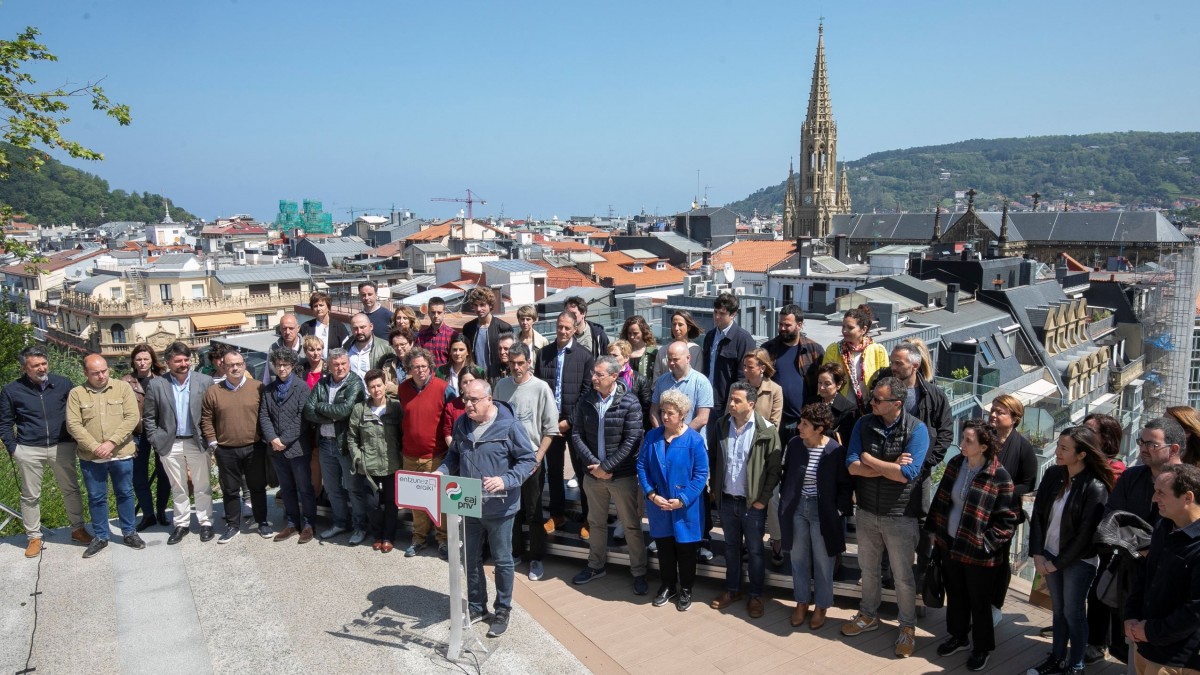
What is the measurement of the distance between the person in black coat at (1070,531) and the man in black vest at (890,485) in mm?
782

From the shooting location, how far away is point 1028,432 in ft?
42.0

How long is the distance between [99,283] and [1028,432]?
49275mm

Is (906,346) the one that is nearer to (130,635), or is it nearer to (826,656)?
(826,656)

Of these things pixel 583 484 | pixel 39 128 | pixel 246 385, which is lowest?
pixel 583 484

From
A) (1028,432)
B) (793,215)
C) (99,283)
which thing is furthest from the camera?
(793,215)

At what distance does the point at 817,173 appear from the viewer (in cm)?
10525

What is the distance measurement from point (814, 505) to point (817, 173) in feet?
347

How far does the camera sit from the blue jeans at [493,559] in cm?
583

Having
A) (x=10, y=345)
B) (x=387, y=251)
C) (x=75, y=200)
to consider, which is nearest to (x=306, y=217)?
(x=75, y=200)

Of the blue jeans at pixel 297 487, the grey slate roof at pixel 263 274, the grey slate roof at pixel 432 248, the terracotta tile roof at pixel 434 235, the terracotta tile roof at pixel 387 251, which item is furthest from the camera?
the terracotta tile roof at pixel 434 235

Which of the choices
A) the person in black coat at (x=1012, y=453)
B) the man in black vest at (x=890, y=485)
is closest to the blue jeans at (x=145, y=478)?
the man in black vest at (x=890, y=485)

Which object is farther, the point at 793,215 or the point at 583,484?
the point at 793,215

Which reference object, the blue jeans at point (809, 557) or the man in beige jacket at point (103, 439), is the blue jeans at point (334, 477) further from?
the blue jeans at point (809, 557)

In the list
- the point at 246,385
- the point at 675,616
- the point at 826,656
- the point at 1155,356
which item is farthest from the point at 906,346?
the point at 1155,356
